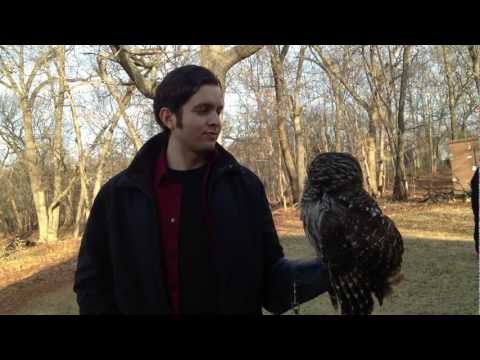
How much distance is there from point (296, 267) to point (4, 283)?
6.99 m

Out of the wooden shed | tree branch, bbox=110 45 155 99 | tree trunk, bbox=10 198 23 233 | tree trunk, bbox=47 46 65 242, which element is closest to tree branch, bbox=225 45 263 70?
tree branch, bbox=110 45 155 99

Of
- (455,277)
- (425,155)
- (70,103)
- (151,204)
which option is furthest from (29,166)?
(425,155)

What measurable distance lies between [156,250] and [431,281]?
4.13 m

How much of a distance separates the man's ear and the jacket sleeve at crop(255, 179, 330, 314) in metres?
0.36

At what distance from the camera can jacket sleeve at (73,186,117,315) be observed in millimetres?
1271

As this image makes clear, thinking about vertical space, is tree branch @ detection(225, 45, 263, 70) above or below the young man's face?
above

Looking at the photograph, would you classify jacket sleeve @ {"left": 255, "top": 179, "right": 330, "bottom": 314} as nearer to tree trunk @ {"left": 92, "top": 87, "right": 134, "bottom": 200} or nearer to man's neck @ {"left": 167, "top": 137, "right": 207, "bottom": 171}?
man's neck @ {"left": 167, "top": 137, "right": 207, "bottom": 171}

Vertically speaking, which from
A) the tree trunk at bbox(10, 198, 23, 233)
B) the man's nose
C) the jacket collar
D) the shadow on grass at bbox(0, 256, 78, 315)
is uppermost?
the man's nose

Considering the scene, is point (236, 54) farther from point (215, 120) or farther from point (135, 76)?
point (215, 120)

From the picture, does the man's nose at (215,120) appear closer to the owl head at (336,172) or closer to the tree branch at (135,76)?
the owl head at (336,172)

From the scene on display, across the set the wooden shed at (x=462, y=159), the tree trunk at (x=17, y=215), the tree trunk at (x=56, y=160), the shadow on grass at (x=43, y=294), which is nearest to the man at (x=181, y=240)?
the shadow on grass at (x=43, y=294)

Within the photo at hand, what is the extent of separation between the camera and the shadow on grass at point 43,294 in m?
4.99

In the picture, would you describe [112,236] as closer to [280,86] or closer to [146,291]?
[146,291]

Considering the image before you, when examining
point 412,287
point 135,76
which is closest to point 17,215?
point 135,76
